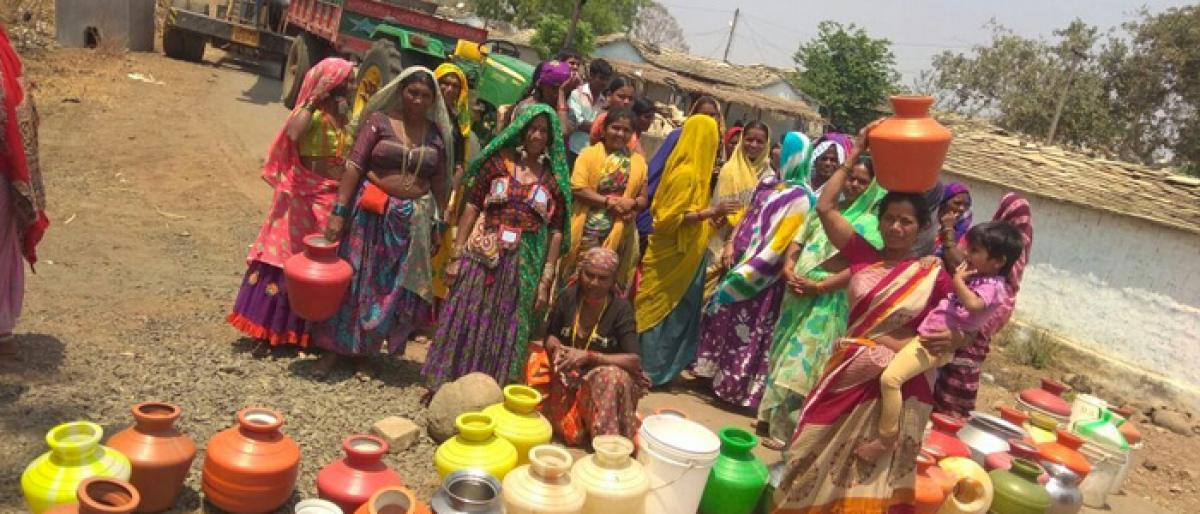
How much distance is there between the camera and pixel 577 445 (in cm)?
403

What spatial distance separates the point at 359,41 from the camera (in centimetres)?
1142

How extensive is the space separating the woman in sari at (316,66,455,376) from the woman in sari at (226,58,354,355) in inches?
9.5

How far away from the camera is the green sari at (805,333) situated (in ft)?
14.7

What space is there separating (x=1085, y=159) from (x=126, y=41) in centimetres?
1460

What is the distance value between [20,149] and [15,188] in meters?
0.19

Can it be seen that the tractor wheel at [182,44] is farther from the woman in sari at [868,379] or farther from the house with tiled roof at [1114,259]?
the woman in sari at [868,379]

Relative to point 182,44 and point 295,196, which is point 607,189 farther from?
point 182,44

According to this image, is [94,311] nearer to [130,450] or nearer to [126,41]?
[130,450]

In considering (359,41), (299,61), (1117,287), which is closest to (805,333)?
(1117,287)

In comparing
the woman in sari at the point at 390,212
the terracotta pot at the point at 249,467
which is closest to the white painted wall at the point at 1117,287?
the woman in sari at the point at 390,212

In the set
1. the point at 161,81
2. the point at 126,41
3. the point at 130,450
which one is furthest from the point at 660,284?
the point at 126,41

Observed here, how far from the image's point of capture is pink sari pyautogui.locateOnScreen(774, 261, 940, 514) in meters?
2.98

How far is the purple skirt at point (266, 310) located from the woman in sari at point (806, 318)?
2.59m

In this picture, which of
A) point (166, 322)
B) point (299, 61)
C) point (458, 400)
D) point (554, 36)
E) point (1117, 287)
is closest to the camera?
point (458, 400)
